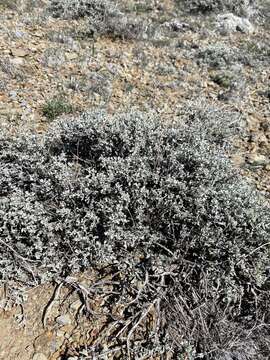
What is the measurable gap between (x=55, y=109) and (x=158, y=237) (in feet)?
8.92

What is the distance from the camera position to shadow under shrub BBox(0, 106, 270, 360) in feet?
10.6

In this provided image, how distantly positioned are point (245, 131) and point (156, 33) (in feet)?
11.2

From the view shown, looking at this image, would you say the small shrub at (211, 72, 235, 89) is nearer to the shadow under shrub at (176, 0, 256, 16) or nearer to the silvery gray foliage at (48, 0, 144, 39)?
the silvery gray foliage at (48, 0, 144, 39)

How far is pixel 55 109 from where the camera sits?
5.56 meters

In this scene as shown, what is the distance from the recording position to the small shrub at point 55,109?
5520 millimetres

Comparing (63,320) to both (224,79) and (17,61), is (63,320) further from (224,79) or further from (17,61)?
(224,79)

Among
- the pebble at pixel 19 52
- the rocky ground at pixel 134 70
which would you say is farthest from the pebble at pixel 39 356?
the pebble at pixel 19 52

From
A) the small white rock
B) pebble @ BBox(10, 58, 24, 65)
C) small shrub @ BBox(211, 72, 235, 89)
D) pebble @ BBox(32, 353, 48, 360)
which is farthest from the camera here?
the small white rock

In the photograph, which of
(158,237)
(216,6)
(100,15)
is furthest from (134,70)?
(216,6)

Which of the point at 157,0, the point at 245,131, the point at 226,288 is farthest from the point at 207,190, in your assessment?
the point at 157,0

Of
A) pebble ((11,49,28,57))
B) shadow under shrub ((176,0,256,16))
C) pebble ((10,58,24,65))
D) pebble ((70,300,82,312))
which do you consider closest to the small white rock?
shadow under shrub ((176,0,256,16))

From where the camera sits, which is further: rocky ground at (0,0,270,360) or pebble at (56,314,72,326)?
rocky ground at (0,0,270,360)

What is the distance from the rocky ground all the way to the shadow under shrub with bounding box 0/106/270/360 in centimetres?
39

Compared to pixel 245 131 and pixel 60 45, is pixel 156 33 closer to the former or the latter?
pixel 60 45
